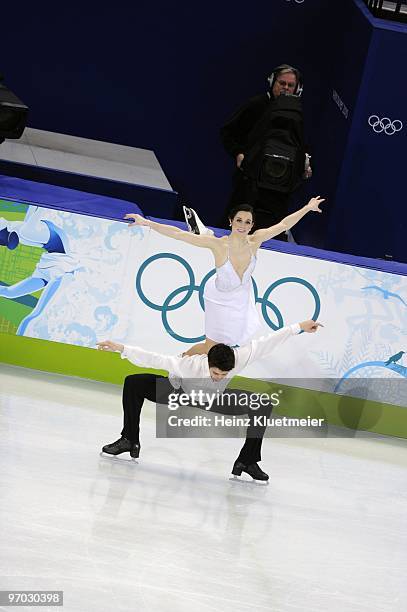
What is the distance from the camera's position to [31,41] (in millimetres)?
9938

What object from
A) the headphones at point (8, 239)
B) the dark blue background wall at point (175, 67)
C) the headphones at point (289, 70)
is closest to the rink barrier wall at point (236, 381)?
the headphones at point (8, 239)

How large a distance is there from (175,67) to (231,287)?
4.08 meters

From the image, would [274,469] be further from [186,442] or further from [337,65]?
[337,65]

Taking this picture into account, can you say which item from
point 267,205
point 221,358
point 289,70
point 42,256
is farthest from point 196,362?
point 289,70

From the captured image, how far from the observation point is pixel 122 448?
6.42 meters

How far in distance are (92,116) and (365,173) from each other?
2.47 meters

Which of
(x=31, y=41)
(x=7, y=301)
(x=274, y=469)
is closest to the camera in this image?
(x=274, y=469)

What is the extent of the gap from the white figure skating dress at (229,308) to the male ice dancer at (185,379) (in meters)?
0.19

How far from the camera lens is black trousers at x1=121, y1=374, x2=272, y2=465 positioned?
248 inches

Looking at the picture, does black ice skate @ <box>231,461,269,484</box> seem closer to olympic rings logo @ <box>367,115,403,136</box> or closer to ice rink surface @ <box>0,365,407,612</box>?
ice rink surface @ <box>0,365,407,612</box>

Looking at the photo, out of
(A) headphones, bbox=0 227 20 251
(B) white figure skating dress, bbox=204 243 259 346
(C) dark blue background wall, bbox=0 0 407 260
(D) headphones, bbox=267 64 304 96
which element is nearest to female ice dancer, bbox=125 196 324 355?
(B) white figure skating dress, bbox=204 243 259 346

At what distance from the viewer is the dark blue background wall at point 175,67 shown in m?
9.93

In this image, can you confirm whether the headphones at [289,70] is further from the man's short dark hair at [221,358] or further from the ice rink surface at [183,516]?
the man's short dark hair at [221,358]

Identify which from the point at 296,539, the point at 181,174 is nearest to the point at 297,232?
the point at 181,174
